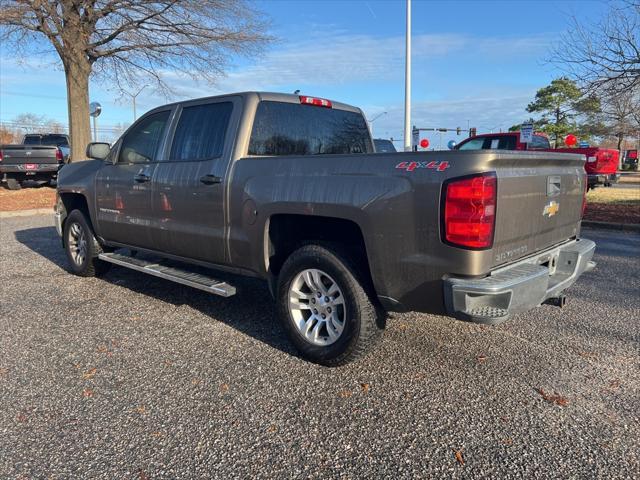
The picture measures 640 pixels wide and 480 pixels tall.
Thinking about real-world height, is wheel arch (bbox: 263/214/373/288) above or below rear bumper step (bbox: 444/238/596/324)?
above

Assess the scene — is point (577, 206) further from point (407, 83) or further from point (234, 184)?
point (407, 83)

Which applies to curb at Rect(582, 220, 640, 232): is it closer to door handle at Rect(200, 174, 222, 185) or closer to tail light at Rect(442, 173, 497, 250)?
tail light at Rect(442, 173, 497, 250)

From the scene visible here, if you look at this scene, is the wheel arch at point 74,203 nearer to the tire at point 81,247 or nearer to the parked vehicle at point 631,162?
the tire at point 81,247

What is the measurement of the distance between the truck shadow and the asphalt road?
0.03 meters

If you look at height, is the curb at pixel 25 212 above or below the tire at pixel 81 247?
below

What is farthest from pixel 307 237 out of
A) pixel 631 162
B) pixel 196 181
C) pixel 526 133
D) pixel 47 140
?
pixel 631 162

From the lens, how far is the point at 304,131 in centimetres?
447

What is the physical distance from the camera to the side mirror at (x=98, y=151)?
5.39 m

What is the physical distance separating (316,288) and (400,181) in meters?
1.06

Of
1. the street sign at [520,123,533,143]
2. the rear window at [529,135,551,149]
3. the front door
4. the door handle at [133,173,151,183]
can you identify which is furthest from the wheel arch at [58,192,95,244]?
the rear window at [529,135,551,149]

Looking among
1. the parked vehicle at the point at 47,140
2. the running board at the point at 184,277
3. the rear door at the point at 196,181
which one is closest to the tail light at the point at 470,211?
the running board at the point at 184,277

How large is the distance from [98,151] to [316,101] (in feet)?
8.35

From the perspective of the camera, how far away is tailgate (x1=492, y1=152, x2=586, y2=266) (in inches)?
113

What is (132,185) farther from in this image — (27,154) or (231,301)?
(27,154)
